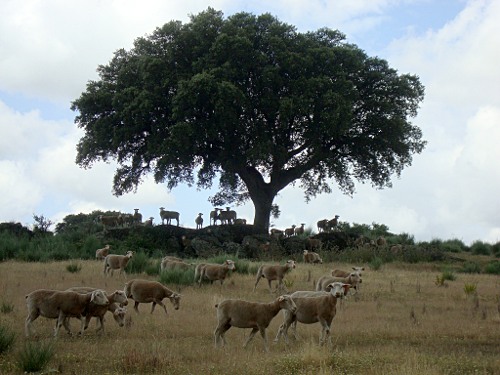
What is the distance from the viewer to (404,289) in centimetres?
2377

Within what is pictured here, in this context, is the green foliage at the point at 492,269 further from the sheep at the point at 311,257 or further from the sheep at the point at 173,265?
the sheep at the point at 173,265

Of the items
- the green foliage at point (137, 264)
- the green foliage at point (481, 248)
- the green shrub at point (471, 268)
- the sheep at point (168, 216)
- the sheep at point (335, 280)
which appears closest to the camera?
the sheep at point (335, 280)

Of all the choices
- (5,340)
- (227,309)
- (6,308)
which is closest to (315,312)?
(227,309)

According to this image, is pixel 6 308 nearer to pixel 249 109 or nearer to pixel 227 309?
pixel 227 309

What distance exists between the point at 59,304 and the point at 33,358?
11.0 ft

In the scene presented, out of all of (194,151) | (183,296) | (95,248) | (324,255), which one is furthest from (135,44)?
(183,296)

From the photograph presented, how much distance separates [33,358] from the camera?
443 inches

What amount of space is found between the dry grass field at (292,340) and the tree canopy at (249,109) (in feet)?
52.5

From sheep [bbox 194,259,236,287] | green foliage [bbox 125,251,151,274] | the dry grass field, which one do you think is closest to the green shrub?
the dry grass field

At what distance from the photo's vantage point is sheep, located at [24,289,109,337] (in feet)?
47.2

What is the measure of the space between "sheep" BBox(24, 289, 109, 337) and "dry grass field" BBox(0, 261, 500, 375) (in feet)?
1.33

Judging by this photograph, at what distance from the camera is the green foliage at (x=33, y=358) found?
11242mm

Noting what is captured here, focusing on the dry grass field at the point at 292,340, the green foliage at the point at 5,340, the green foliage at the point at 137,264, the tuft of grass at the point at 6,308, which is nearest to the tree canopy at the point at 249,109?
the green foliage at the point at 137,264

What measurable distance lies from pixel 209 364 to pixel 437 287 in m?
14.7
